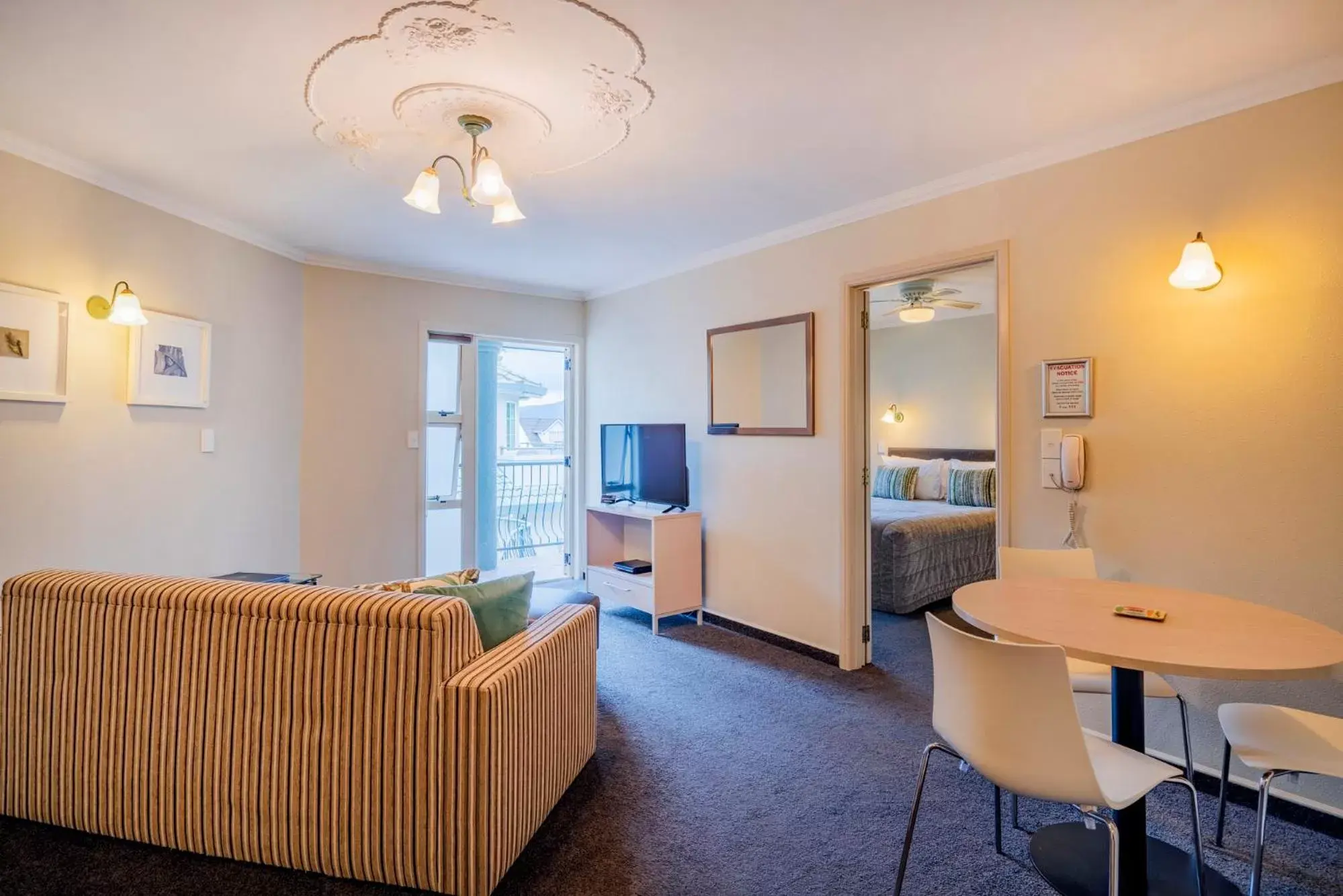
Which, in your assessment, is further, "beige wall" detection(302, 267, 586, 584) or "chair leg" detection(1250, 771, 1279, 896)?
"beige wall" detection(302, 267, 586, 584)

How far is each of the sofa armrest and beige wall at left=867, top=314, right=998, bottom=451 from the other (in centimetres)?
476

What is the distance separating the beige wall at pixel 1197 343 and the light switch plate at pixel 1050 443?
58mm

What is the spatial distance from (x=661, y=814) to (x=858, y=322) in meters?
2.49

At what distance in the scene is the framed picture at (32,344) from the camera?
245 cm

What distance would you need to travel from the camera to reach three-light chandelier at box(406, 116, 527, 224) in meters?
2.18

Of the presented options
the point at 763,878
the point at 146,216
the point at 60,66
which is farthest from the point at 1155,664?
the point at 146,216

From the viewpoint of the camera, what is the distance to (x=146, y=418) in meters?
3.04

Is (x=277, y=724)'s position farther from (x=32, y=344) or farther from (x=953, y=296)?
(x=953, y=296)

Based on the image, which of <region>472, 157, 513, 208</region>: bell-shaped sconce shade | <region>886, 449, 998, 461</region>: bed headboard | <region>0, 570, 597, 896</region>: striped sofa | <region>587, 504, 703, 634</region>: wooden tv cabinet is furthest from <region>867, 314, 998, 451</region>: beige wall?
<region>0, 570, 597, 896</region>: striped sofa

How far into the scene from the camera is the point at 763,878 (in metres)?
1.79

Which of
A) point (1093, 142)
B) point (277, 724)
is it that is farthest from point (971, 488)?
point (277, 724)

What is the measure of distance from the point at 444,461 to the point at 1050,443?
388cm

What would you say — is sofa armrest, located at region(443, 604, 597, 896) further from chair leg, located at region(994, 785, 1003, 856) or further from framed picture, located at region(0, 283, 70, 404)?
framed picture, located at region(0, 283, 70, 404)

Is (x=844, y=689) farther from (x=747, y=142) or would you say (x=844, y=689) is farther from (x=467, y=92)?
(x=467, y=92)
